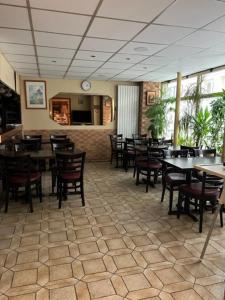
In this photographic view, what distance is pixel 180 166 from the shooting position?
3217mm

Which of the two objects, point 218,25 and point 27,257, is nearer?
point 27,257

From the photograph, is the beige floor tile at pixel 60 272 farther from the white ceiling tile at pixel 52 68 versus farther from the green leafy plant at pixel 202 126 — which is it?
the white ceiling tile at pixel 52 68

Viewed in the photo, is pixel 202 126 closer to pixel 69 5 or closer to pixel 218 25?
pixel 218 25

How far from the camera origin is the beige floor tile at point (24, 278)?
6.69 feet

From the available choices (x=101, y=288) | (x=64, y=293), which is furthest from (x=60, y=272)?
(x=101, y=288)

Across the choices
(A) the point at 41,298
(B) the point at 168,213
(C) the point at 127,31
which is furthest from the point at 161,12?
(A) the point at 41,298

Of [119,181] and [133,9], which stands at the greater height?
[133,9]

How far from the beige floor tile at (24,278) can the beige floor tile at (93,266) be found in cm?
48

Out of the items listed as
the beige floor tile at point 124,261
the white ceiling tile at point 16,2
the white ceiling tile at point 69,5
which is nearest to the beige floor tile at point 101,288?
the beige floor tile at point 124,261

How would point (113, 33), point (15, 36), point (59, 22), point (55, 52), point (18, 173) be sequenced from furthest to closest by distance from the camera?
point (55, 52) < point (18, 173) < point (15, 36) < point (113, 33) < point (59, 22)

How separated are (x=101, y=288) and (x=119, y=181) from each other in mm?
3307

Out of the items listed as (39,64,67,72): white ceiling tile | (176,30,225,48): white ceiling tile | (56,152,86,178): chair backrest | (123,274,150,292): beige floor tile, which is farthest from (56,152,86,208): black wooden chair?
(39,64,67,72): white ceiling tile

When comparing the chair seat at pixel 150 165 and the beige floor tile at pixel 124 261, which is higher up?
the chair seat at pixel 150 165

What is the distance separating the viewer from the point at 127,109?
758cm
